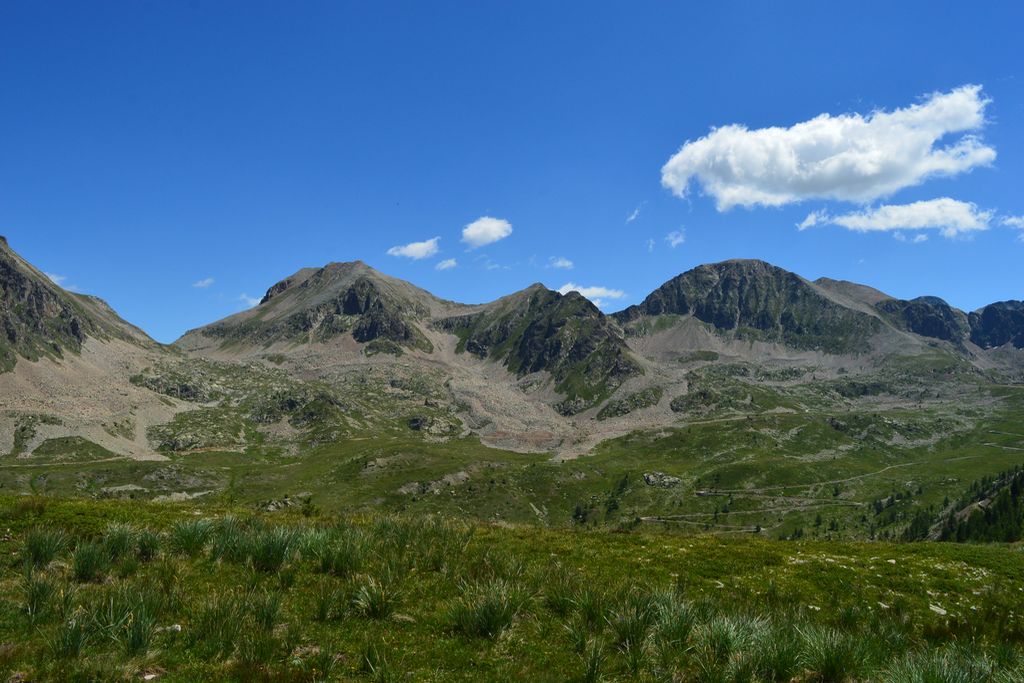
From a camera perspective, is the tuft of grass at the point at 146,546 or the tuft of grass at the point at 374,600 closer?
the tuft of grass at the point at 374,600

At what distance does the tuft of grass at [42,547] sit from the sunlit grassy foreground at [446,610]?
0.05 meters

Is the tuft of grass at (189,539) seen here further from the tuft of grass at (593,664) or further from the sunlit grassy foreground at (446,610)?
the tuft of grass at (593,664)

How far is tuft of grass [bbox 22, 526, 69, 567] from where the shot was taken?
53.6 ft

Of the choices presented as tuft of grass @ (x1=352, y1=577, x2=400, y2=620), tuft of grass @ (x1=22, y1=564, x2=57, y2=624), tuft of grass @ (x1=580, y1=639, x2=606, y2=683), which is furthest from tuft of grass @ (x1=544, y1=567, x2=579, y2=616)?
tuft of grass @ (x1=22, y1=564, x2=57, y2=624)

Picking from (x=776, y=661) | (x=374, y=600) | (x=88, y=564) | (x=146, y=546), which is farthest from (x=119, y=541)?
(x=776, y=661)

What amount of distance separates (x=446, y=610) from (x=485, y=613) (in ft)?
4.04

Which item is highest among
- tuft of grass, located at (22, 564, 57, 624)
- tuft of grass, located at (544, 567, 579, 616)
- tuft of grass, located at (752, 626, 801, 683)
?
tuft of grass, located at (22, 564, 57, 624)

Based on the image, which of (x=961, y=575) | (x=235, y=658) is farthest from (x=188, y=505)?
(x=961, y=575)

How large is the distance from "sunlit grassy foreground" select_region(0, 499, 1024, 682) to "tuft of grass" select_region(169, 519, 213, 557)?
0.32 ft

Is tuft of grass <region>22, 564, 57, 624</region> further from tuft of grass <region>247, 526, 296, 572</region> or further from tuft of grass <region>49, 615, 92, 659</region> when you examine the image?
tuft of grass <region>247, 526, 296, 572</region>

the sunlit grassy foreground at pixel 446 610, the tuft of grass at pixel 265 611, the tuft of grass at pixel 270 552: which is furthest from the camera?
the tuft of grass at pixel 270 552

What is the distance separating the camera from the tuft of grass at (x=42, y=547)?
1634cm

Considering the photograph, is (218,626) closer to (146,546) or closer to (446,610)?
(446,610)

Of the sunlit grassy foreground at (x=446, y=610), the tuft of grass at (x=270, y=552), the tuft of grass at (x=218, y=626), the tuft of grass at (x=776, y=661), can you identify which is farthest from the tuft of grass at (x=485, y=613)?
the tuft of grass at (x=270, y=552)
